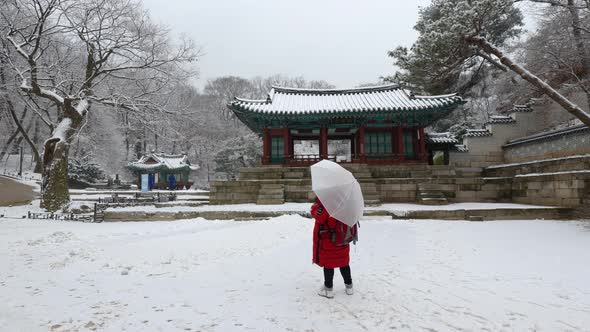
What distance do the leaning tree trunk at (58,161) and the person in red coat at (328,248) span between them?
13195 millimetres

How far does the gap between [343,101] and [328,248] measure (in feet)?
52.6

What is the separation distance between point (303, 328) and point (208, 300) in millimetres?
1263

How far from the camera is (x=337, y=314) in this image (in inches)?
124

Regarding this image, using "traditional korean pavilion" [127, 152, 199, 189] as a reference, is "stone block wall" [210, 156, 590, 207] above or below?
below

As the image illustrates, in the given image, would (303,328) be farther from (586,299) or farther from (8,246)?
(8,246)

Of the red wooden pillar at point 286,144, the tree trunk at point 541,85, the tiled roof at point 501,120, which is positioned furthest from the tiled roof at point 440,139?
the tree trunk at point 541,85

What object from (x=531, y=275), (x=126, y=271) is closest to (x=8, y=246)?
(x=126, y=271)

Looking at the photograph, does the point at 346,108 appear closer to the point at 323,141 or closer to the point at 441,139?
the point at 323,141

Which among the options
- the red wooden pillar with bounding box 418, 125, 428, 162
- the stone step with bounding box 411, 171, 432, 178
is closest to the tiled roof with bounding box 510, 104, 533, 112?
the red wooden pillar with bounding box 418, 125, 428, 162

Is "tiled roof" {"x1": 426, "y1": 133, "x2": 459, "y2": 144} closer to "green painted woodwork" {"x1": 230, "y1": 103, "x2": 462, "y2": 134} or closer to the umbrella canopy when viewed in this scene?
"green painted woodwork" {"x1": 230, "y1": 103, "x2": 462, "y2": 134}

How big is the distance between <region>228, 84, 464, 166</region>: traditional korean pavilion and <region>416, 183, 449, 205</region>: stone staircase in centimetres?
367

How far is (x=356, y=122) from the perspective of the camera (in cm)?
1750

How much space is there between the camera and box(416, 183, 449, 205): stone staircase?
41.3 ft

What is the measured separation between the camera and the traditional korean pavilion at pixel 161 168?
32.2m
